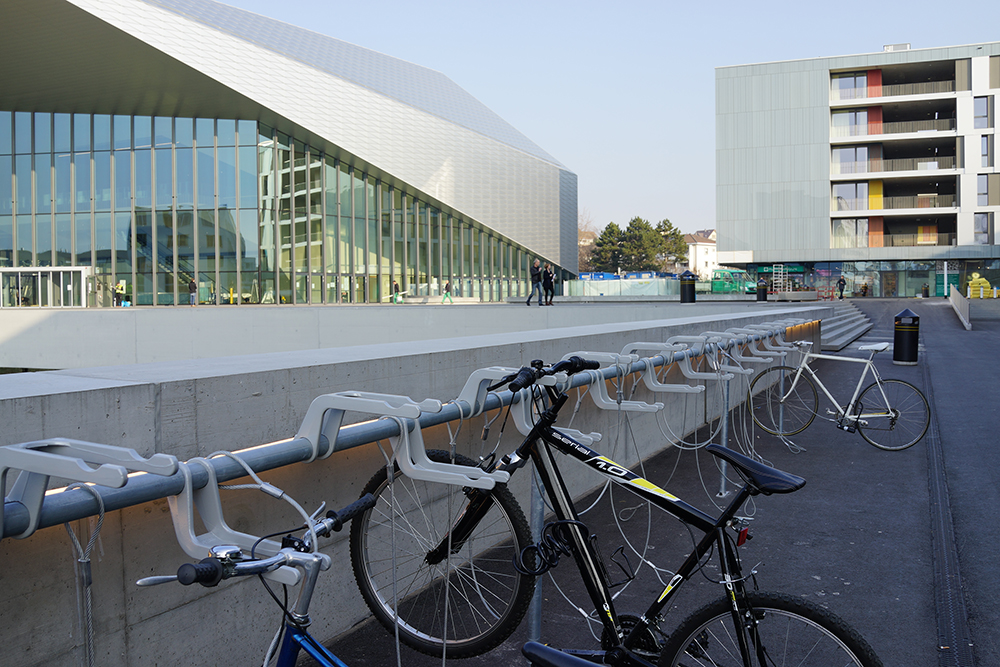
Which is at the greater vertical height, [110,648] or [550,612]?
[110,648]

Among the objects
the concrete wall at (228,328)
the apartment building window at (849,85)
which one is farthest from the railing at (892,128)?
the concrete wall at (228,328)

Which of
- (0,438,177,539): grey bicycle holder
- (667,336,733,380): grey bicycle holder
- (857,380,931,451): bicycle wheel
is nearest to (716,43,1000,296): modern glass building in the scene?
(857,380,931,451): bicycle wheel

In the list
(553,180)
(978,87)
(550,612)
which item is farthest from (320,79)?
(978,87)

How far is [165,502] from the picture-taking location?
3.00m

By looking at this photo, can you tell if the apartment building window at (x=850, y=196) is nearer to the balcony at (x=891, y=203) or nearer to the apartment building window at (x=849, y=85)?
the balcony at (x=891, y=203)

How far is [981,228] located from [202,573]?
219ft

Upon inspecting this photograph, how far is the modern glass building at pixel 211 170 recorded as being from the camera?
122 feet

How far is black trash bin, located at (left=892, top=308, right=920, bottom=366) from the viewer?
1619cm

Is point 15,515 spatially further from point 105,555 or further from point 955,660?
point 955,660

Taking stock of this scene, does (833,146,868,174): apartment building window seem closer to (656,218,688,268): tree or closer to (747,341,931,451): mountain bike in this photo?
(656,218,688,268): tree

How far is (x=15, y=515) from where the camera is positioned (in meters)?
2.16

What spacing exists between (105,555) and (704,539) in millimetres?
2015

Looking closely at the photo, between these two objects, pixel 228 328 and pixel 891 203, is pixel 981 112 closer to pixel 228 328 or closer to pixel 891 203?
pixel 891 203

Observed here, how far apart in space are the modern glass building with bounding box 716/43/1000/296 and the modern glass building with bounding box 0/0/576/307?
26849 mm
